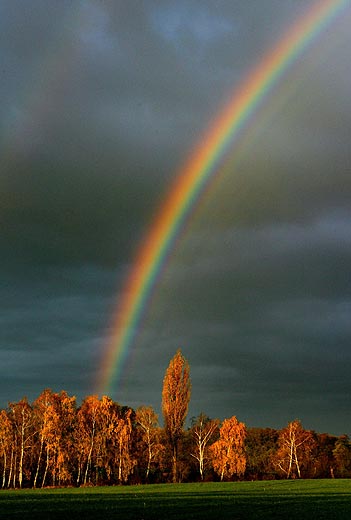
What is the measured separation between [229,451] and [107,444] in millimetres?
19177

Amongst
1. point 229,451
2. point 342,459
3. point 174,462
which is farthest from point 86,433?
point 342,459

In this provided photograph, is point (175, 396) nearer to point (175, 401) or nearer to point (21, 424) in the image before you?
point (175, 401)

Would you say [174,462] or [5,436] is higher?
[5,436]

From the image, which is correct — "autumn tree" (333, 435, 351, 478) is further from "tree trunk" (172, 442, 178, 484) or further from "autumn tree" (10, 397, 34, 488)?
"autumn tree" (10, 397, 34, 488)

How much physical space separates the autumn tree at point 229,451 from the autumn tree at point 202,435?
4.50m

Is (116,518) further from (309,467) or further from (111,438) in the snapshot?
(309,467)

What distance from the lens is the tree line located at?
85.7 meters

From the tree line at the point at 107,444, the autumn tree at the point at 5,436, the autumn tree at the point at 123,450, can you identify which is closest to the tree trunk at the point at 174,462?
the tree line at the point at 107,444

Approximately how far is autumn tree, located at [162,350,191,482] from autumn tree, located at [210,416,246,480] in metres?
13.2

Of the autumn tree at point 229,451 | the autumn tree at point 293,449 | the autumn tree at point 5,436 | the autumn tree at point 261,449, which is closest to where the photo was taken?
the autumn tree at point 5,436

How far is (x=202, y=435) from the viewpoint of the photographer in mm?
109500

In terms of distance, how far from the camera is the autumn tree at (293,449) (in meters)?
113

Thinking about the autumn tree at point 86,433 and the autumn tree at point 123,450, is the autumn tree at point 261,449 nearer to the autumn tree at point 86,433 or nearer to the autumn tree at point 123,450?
the autumn tree at point 123,450

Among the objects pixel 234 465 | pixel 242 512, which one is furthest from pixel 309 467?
pixel 242 512
